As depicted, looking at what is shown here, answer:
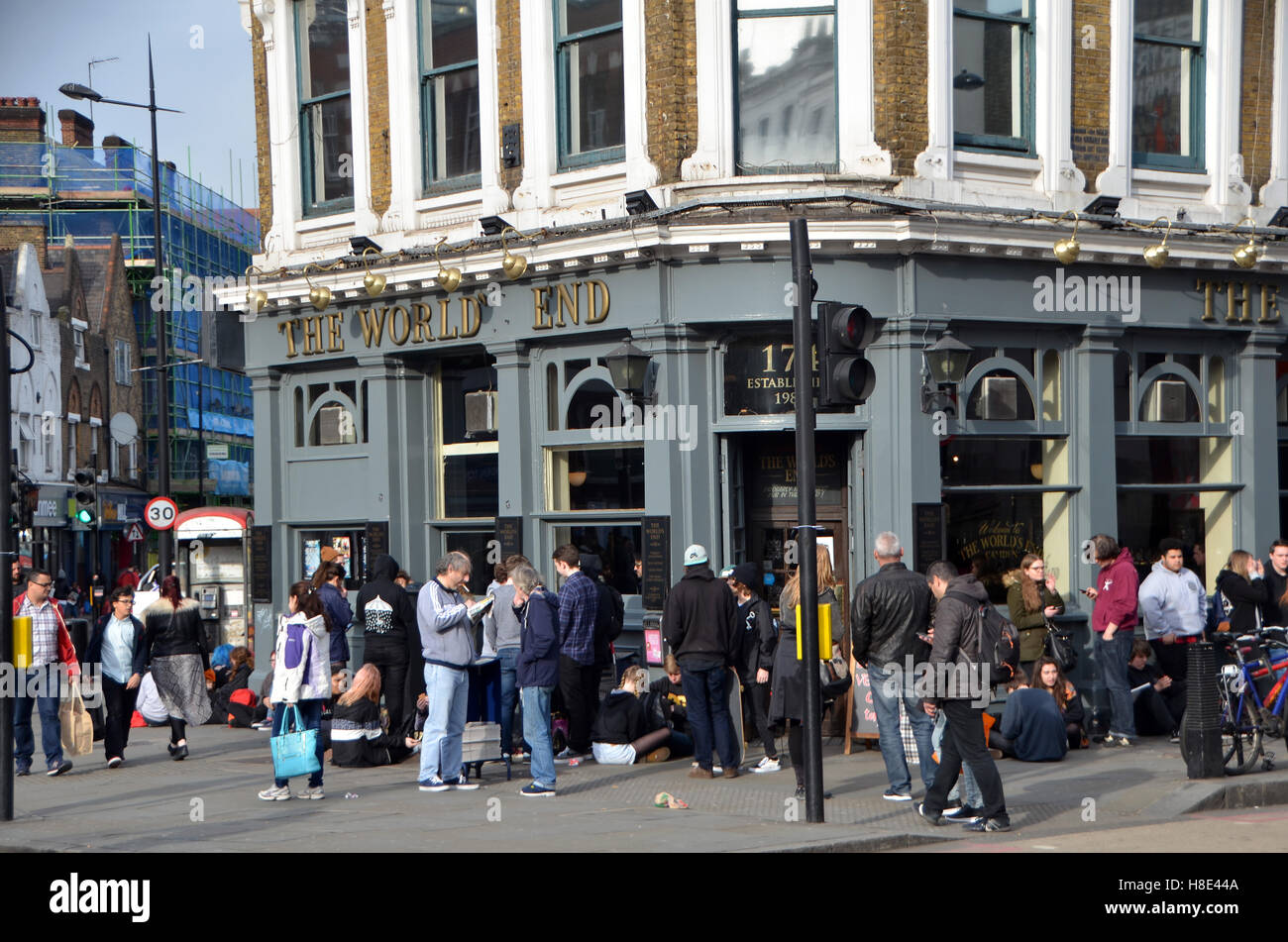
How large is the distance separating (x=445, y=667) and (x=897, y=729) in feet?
11.3

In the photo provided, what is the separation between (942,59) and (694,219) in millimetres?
2777

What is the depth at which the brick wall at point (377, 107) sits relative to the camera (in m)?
17.4

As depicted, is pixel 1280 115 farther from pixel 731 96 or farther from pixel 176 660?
pixel 176 660

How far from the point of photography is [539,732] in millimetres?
12195

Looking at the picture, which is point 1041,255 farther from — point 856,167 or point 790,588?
point 790,588

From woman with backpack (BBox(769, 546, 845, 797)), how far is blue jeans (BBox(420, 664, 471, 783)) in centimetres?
243

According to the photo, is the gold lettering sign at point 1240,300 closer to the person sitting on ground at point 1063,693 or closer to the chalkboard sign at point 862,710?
the person sitting on ground at point 1063,693

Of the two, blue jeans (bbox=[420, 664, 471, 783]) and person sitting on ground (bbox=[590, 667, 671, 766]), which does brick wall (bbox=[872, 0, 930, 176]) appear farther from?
blue jeans (bbox=[420, 664, 471, 783])

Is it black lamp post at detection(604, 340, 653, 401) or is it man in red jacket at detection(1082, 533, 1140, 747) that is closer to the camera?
man in red jacket at detection(1082, 533, 1140, 747)

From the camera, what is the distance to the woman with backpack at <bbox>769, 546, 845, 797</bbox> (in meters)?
12.0

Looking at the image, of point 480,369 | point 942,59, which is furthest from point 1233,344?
point 480,369

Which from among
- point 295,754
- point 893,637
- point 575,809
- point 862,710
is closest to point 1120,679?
point 862,710

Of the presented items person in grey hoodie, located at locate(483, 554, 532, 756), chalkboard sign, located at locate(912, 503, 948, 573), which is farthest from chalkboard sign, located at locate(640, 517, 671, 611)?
chalkboard sign, located at locate(912, 503, 948, 573)

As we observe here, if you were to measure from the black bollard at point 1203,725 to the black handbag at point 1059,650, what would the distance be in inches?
107
